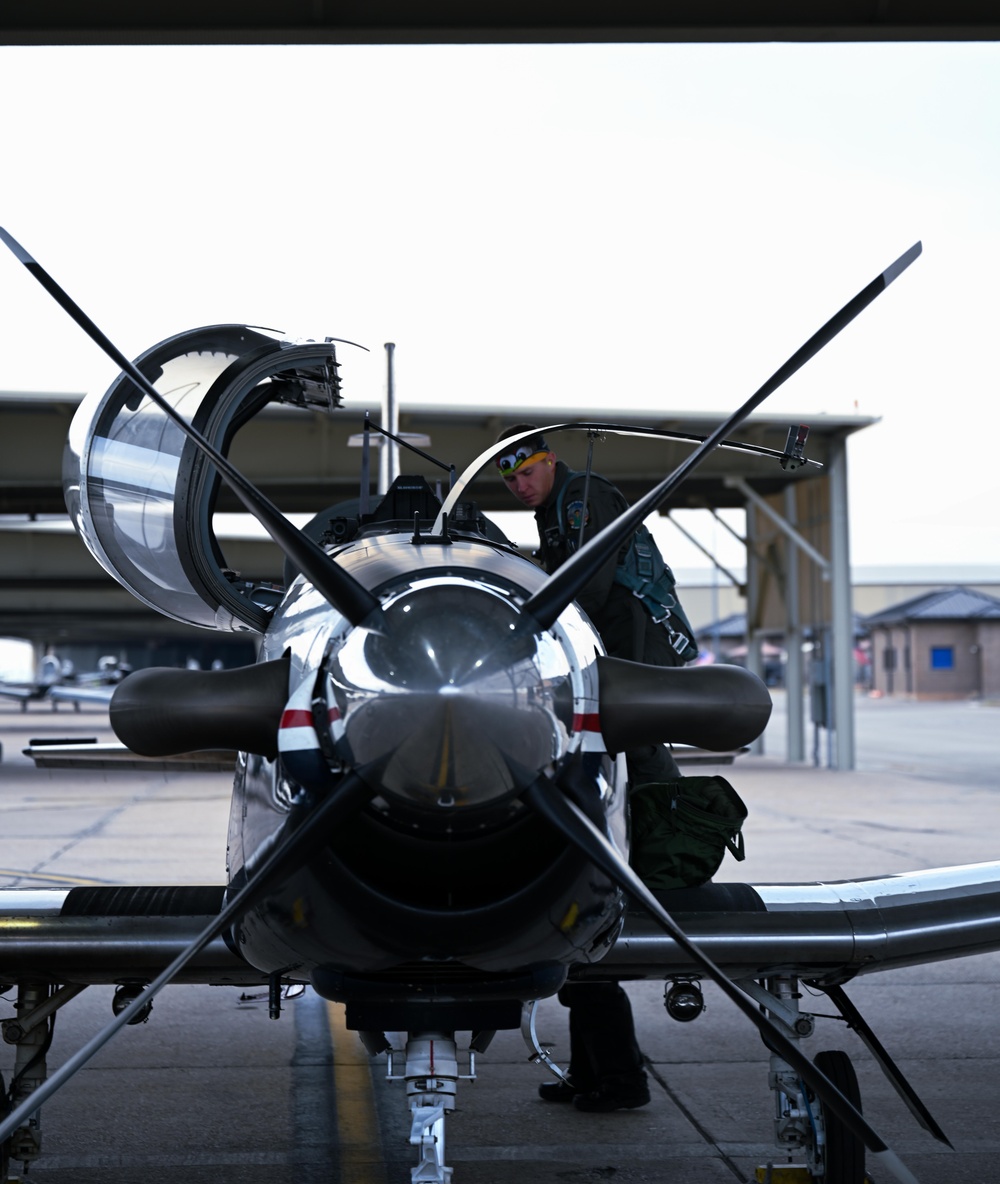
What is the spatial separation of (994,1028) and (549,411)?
451 inches

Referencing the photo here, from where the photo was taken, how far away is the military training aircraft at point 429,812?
2357mm

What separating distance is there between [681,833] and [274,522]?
5.88 ft

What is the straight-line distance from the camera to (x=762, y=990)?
3822mm

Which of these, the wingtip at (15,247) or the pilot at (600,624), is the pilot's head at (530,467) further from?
the wingtip at (15,247)

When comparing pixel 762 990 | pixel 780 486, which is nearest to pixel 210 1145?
pixel 762 990

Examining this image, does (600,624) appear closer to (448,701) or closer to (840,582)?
(448,701)

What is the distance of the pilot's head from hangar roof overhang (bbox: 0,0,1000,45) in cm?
261

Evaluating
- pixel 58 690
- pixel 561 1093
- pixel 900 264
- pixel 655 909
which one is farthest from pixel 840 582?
pixel 58 690

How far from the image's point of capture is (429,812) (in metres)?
2.35

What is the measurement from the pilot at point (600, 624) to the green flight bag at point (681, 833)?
0.58ft

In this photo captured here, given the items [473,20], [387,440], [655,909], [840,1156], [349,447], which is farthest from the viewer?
[349,447]

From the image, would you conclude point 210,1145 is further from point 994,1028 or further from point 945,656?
point 945,656

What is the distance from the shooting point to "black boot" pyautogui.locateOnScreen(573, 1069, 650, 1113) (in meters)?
4.73

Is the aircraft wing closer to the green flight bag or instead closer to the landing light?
the green flight bag
